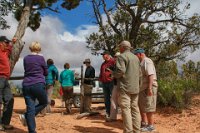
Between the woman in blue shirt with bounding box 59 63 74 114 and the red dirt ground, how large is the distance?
0.67m

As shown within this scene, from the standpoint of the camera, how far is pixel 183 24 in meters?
15.1

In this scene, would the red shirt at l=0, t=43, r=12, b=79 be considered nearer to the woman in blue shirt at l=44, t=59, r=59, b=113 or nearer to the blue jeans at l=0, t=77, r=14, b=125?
the blue jeans at l=0, t=77, r=14, b=125

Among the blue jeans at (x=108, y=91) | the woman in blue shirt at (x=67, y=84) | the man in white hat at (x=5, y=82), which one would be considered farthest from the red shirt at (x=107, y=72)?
the man in white hat at (x=5, y=82)

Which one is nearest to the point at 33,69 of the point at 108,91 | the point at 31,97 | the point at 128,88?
the point at 31,97

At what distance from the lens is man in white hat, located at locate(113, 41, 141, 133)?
8.20 meters

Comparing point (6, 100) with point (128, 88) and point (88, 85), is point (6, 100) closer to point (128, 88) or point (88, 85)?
point (128, 88)

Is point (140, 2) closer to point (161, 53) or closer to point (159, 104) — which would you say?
point (161, 53)

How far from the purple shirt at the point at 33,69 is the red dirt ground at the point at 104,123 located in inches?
55.1

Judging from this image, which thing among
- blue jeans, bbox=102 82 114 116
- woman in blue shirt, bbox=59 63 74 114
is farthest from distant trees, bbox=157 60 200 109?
woman in blue shirt, bbox=59 63 74 114

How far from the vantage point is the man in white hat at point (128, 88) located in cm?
820

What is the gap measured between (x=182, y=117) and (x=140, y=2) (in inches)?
167

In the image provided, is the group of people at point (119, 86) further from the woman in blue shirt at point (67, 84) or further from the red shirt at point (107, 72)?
the woman in blue shirt at point (67, 84)

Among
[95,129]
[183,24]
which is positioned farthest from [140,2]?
[95,129]

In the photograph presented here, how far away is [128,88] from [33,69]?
1893mm
